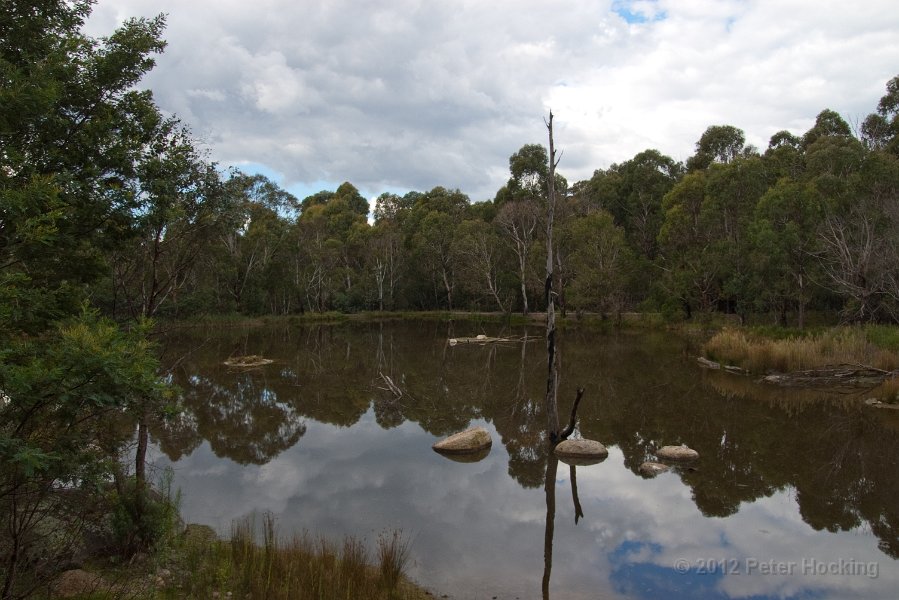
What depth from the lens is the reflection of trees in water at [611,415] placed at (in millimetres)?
10422

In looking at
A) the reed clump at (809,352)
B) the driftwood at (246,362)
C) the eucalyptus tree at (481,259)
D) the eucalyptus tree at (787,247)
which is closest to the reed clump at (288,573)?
the reed clump at (809,352)

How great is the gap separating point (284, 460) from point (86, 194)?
8182 mm

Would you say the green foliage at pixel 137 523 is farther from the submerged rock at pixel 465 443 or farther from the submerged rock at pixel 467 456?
the submerged rock at pixel 465 443

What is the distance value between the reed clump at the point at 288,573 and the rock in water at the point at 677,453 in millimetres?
7256

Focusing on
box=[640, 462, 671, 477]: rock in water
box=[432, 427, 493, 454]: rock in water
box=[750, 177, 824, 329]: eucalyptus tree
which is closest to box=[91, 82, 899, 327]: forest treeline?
box=[750, 177, 824, 329]: eucalyptus tree

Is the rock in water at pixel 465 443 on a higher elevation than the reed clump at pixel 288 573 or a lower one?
lower

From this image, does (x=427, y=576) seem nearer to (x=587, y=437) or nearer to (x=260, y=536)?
(x=260, y=536)

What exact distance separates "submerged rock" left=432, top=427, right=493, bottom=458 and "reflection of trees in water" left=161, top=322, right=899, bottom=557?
72 cm

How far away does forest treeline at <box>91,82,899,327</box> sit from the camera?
916 centimetres

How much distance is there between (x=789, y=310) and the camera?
3603 centimetres

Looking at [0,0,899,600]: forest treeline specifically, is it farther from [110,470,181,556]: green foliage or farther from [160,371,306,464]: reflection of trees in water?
[160,371,306,464]: reflection of trees in water

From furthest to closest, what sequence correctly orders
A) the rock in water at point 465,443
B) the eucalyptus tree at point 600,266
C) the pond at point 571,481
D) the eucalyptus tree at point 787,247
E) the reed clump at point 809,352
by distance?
the eucalyptus tree at point 600,266
the eucalyptus tree at point 787,247
the reed clump at point 809,352
the rock in water at point 465,443
the pond at point 571,481

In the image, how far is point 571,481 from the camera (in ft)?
35.5

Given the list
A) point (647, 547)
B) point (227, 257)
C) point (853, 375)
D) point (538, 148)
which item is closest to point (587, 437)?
point (647, 547)
